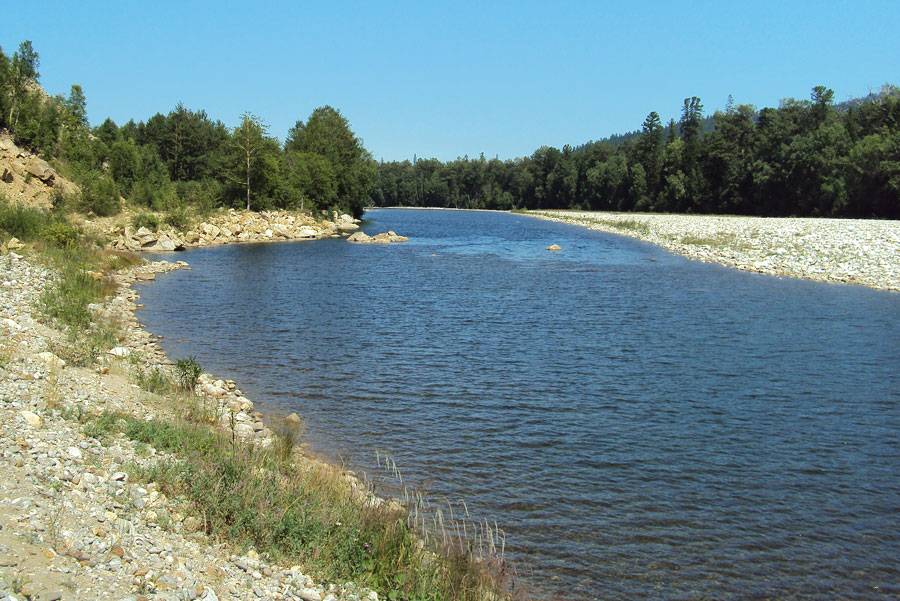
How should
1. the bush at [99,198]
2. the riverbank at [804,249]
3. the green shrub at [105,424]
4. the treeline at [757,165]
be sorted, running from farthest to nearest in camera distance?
the treeline at [757,165] < the bush at [99,198] < the riverbank at [804,249] < the green shrub at [105,424]

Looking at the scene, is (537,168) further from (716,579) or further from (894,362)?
(716,579)

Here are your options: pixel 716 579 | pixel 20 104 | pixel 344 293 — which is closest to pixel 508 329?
pixel 344 293

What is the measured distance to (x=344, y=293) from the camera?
32.2 metres

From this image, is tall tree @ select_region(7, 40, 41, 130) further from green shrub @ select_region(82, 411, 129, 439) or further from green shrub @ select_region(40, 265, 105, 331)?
green shrub @ select_region(82, 411, 129, 439)

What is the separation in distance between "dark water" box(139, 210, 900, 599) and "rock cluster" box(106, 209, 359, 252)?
1975 cm

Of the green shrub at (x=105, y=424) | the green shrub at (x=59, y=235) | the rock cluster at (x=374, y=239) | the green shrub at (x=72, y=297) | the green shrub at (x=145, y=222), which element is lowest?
the green shrub at (x=105, y=424)

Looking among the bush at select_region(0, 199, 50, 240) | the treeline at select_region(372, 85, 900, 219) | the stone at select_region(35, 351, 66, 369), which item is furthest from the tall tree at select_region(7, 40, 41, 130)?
the treeline at select_region(372, 85, 900, 219)

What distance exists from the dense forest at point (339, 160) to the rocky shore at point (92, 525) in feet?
150

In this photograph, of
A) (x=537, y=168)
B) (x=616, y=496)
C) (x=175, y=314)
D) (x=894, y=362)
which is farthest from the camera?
(x=537, y=168)

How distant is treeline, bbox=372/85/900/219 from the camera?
3120 inches

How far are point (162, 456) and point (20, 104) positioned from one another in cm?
5699

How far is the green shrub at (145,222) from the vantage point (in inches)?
2067

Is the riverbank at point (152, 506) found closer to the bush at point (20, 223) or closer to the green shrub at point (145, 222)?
the bush at point (20, 223)

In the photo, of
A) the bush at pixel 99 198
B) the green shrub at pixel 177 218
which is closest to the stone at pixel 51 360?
the bush at pixel 99 198
